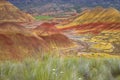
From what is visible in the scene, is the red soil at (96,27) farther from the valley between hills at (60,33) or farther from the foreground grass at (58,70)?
the foreground grass at (58,70)

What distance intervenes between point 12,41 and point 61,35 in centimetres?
101

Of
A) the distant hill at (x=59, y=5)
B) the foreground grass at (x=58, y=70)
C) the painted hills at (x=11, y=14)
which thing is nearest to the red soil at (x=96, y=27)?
the distant hill at (x=59, y=5)

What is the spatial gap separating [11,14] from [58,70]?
3521 millimetres

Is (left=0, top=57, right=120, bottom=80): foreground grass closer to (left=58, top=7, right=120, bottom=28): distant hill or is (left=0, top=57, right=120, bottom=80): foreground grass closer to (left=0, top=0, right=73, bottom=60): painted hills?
(left=0, top=0, right=73, bottom=60): painted hills

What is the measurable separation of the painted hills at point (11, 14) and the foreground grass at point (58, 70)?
1.87m

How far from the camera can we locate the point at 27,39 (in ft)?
23.3

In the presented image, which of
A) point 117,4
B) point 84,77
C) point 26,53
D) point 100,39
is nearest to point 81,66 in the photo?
point 84,77

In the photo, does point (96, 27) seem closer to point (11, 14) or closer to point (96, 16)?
point (96, 16)

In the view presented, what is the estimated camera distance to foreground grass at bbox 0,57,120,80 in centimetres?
351

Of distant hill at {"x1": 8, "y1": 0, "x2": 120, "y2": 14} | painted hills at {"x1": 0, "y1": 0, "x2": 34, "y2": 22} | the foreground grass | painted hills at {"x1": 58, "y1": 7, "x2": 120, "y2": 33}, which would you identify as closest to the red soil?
painted hills at {"x1": 58, "y1": 7, "x2": 120, "y2": 33}

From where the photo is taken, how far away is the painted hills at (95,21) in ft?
25.0

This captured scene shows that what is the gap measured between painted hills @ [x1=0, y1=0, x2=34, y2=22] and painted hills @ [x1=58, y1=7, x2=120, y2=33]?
2.41 feet

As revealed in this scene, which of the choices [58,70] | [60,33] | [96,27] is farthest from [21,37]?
[58,70]

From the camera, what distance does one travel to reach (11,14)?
730 centimetres
